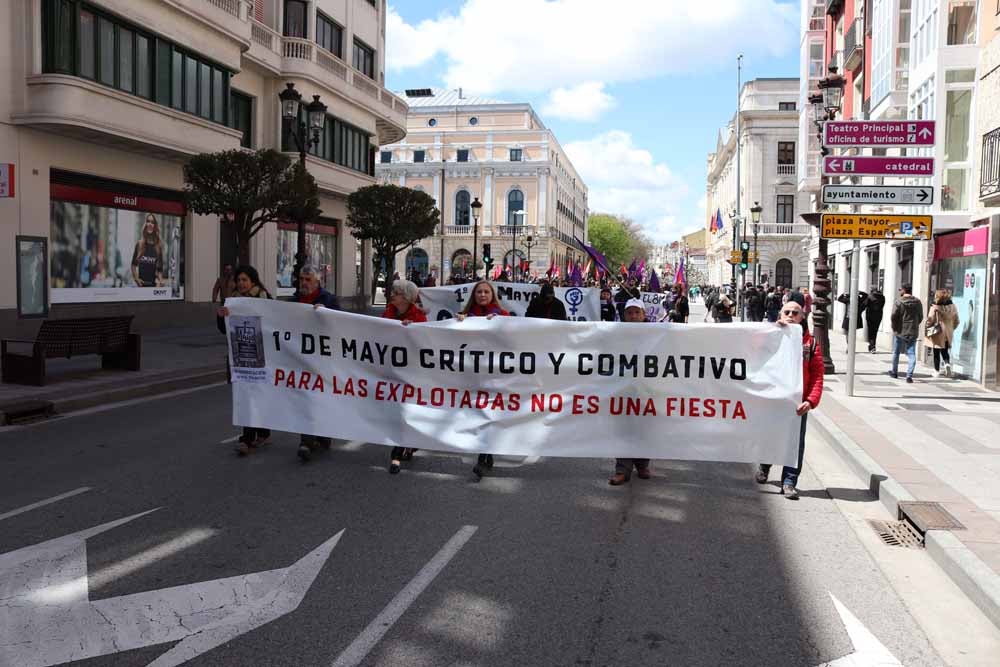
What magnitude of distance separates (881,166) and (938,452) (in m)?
5.06

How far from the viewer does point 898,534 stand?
6.57 m

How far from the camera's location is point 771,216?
7600 centimetres

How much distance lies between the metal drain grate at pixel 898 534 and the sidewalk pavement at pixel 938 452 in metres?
0.17

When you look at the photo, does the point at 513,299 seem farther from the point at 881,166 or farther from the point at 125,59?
the point at 125,59

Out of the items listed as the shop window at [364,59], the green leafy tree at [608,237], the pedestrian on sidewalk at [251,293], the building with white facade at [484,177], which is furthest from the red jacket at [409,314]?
the green leafy tree at [608,237]

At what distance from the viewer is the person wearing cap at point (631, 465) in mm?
7837

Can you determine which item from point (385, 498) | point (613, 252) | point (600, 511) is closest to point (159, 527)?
point (385, 498)

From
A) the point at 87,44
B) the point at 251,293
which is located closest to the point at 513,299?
the point at 251,293

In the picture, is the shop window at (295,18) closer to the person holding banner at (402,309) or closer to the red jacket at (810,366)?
the person holding banner at (402,309)

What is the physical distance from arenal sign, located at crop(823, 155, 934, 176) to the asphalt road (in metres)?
6.33

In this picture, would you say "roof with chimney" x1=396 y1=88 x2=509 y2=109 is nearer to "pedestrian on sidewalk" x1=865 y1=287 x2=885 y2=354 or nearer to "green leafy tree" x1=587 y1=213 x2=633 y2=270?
"green leafy tree" x1=587 y1=213 x2=633 y2=270

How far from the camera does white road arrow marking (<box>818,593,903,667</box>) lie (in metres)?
4.21

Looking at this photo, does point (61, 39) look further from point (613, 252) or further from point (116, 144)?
point (613, 252)

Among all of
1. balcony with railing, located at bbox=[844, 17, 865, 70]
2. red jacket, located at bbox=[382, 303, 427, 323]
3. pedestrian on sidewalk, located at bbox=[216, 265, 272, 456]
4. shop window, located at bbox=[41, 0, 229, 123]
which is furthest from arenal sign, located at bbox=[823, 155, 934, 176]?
balcony with railing, located at bbox=[844, 17, 865, 70]
